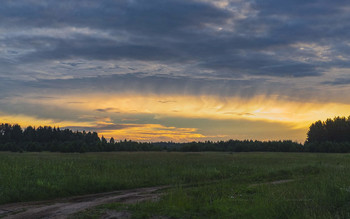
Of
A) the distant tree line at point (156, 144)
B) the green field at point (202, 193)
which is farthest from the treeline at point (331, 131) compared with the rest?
the green field at point (202, 193)

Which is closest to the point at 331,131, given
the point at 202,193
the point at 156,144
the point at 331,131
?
the point at 331,131

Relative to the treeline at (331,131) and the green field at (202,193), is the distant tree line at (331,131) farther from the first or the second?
the green field at (202,193)

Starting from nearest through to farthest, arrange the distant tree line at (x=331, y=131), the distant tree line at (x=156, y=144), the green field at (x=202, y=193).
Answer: the green field at (x=202, y=193)
the distant tree line at (x=156, y=144)
the distant tree line at (x=331, y=131)

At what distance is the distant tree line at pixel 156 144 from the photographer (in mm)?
106812

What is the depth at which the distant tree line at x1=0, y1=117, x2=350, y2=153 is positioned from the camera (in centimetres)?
10681

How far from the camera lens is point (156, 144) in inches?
5546

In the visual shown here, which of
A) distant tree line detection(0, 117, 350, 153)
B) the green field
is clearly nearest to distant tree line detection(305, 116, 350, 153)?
distant tree line detection(0, 117, 350, 153)

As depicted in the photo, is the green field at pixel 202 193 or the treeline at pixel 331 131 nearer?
the green field at pixel 202 193

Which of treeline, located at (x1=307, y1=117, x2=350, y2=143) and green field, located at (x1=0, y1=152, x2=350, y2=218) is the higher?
treeline, located at (x1=307, y1=117, x2=350, y2=143)

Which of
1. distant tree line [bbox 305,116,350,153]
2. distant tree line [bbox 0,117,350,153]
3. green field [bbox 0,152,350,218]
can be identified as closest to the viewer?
green field [bbox 0,152,350,218]

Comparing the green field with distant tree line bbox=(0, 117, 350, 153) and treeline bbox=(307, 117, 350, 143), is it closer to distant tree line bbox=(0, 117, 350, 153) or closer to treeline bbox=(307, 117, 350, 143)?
distant tree line bbox=(0, 117, 350, 153)

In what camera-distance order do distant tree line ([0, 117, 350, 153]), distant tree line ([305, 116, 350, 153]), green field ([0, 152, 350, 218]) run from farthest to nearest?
distant tree line ([305, 116, 350, 153]) → distant tree line ([0, 117, 350, 153]) → green field ([0, 152, 350, 218])

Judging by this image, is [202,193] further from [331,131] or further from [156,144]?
[331,131]

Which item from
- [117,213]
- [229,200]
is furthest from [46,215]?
[229,200]
